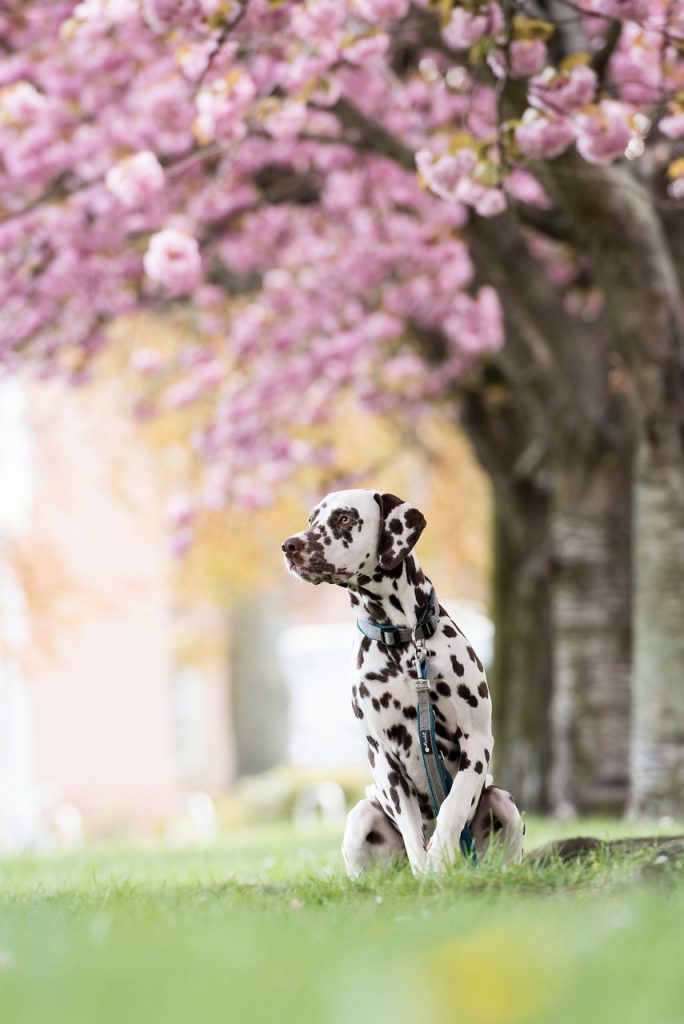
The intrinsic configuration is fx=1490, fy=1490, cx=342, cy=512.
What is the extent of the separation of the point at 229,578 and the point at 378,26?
1364 cm

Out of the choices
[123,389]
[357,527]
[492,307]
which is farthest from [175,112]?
[123,389]

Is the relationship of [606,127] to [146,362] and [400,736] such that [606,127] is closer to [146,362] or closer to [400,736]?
[400,736]

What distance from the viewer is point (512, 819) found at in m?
5.04

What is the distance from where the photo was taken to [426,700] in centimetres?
480

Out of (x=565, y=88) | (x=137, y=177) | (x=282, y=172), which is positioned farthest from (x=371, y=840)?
(x=282, y=172)

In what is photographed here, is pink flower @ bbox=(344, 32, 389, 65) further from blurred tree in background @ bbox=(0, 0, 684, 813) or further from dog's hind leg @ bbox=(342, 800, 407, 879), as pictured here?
dog's hind leg @ bbox=(342, 800, 407, 879)

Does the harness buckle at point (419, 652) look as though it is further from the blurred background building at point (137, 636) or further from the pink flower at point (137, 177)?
the blurred background building at point (137, 636)

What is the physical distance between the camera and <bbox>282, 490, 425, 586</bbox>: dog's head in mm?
4828

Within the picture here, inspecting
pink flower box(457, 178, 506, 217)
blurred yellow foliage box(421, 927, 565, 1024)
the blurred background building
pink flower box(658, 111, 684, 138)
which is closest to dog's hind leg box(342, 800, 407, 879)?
blurred yellow foliage box(421, 927, 565, 1024)

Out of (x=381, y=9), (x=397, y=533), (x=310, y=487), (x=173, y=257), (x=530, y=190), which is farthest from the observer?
(x=310, y=487)

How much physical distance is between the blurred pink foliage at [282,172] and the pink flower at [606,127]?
0.03ft

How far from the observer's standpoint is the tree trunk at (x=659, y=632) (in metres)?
9.49

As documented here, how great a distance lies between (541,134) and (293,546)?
9.40 ft

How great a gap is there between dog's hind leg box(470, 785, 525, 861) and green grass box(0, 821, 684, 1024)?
0.84ft
